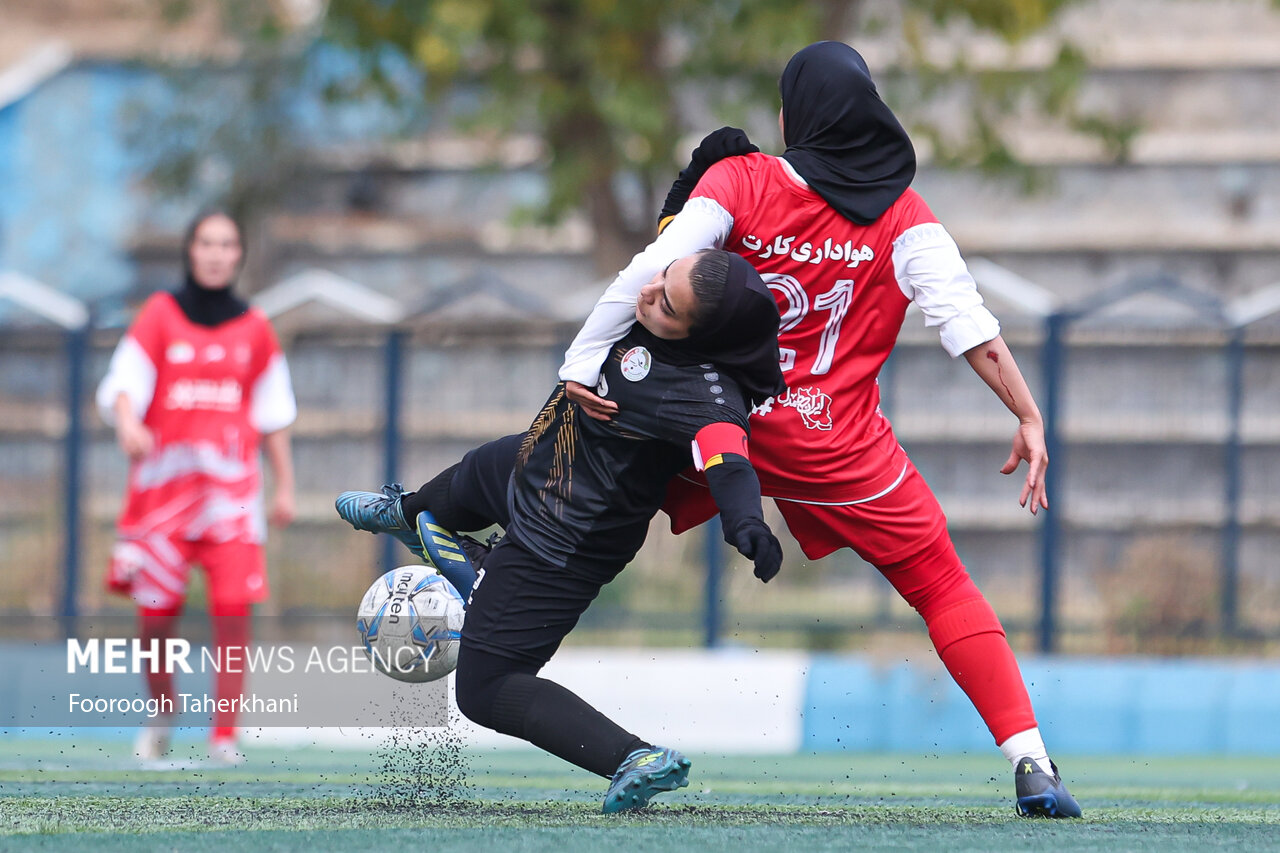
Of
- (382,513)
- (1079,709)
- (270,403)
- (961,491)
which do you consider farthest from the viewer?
(961,491)

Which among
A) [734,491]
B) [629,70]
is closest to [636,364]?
[734,491]

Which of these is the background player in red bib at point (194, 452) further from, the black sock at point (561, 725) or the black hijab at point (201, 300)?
the black sock at point (561, 725)

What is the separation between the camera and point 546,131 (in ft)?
41.1

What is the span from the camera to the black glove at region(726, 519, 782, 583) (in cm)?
391

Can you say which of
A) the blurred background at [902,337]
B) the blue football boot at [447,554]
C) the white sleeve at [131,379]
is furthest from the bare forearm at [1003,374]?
the blurred background at [902,337]

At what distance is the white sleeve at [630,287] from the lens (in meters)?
4.32

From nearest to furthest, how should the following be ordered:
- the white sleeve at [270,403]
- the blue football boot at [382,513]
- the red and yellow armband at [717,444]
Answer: the red and yellow armband at [717,444], the blue football boot at [382,513], the white sleeve at [270,403]

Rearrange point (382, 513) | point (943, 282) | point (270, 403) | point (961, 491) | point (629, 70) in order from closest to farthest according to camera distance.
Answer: point (943, 282), point (382, 513), point (270, 403), point (961, 491), point (629, 70)

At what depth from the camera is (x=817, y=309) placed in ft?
15.0

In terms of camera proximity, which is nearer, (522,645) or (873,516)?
(522,645)

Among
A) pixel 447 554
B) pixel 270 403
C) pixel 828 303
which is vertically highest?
pixel 828 303

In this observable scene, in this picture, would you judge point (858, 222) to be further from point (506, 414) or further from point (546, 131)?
point (546, 131)

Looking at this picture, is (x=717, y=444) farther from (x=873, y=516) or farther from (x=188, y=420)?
(x=188, y=420)

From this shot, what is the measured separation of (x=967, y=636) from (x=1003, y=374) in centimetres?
71
